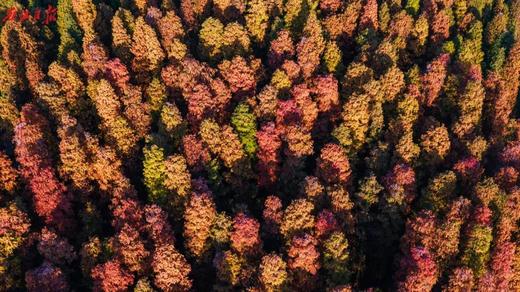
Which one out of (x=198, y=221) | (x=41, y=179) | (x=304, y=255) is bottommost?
(x=304, y=255)

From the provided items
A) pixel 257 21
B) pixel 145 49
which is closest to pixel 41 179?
pixel 145 49

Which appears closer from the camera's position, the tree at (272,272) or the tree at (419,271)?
the tree at (272,272)

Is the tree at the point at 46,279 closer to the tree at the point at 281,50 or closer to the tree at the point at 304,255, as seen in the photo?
the tree at the point at 304,255

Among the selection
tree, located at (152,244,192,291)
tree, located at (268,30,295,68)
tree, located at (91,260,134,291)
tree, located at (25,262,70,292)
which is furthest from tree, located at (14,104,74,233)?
tree, located at (268,30,295,68)

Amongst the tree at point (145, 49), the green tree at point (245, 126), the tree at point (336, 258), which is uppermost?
the tree at point (145, 49)

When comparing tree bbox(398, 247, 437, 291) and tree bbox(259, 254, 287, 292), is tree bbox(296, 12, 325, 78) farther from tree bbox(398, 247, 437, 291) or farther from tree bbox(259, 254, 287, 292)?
tree bbox(259, 254, 287, 292)

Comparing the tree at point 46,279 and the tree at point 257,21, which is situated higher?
the tree at point 257,21

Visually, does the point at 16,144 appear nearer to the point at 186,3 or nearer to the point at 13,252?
the point at 13,252

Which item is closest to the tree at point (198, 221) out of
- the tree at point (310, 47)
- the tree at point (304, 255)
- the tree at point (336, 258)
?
the tree at point (304, 255)

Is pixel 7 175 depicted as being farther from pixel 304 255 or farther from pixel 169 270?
pixel 304 255
